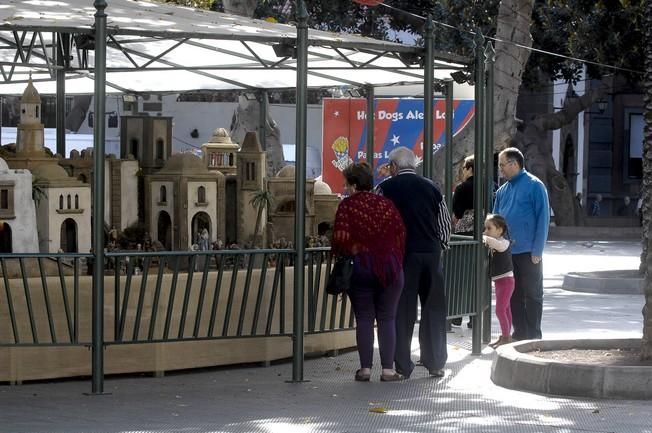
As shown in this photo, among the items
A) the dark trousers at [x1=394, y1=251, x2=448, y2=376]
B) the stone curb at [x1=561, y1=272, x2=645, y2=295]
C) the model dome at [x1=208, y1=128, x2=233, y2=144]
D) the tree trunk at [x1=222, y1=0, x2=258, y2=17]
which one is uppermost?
the tree trunk at [x1=222, y1=0, x2=258, y2=17]

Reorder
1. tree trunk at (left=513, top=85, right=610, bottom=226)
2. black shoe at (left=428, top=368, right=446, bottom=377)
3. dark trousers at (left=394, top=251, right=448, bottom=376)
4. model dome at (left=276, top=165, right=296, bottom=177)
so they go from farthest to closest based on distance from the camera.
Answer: tree trunk at (left=513, top=85, right=610, bottom=226), model dome at (left=276, top=165, right=296, bottom=177), black shoe at (left=428, top=368, right=446, bottom=377), dark trousers at (left=394, top=251, right=448, bottom=376)

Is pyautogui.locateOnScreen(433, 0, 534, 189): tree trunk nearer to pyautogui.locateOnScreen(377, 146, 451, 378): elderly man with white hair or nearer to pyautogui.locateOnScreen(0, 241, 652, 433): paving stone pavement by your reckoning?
pyautogui.locateOnScreen(0, 241, 652, 433): paving stone pavement

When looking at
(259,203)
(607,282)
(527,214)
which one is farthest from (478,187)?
(607,282)

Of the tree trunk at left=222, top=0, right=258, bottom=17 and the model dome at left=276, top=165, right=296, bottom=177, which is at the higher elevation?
the tree trunk at left=222, top=0, right=258, bottom=17

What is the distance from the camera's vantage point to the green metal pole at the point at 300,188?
1027cm

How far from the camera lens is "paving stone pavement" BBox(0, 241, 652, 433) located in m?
8.66

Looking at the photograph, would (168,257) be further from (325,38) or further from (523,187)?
(523,187)

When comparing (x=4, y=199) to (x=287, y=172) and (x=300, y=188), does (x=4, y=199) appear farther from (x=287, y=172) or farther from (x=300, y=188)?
(x=287, y=172)

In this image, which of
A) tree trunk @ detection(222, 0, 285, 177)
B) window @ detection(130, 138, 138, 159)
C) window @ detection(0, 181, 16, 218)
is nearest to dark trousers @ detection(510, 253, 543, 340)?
window @ detection(130, 138, 138, 159)

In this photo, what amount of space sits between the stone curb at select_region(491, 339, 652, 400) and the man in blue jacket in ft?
6.75

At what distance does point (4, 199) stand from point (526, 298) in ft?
15.1

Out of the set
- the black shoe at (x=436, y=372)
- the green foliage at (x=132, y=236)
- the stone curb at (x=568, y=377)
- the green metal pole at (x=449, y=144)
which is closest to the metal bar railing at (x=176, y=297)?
the green foliage at (x=132, y=236)

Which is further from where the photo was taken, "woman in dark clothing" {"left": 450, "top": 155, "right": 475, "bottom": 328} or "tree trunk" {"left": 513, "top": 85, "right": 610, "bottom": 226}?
"tree trunk" {"left": 513, "top": 85, "right": 610, "bottom": 226}

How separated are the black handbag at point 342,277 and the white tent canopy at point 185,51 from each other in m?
1.57
